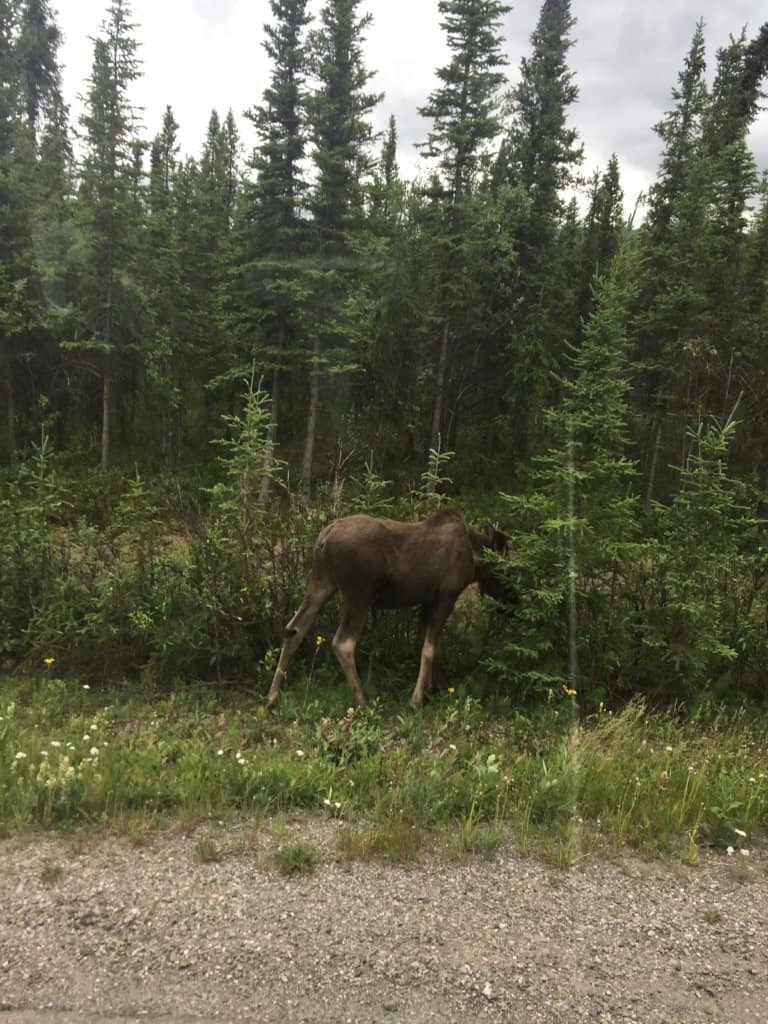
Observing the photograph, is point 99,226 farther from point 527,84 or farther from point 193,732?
point 193,732

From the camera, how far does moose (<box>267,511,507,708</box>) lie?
643 cm

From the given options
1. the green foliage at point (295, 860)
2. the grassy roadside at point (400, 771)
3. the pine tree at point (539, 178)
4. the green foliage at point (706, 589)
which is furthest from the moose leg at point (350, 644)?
the pine tree at point (539, 178)

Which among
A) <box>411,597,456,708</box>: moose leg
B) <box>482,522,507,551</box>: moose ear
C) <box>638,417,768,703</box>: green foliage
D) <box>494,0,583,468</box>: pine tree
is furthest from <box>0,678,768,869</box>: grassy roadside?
<box>494,0,583,468</box>: pine tree

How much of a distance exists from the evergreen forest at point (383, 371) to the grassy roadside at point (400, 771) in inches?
32.7

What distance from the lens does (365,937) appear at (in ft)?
10.2

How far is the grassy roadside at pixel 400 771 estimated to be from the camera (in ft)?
13.6

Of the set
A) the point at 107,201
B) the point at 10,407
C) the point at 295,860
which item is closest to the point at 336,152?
the point at 107,201

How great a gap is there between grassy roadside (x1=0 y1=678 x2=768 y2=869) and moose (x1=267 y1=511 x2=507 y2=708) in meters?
0.61

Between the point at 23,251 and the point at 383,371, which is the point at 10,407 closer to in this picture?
the point at 23,251

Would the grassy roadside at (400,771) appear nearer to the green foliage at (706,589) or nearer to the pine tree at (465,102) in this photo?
the green foliage at (706,589)

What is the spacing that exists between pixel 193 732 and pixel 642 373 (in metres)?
24.6

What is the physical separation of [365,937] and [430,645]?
3.70 m

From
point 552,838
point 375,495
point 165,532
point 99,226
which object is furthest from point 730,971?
point 99,226

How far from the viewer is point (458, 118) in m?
21.5
